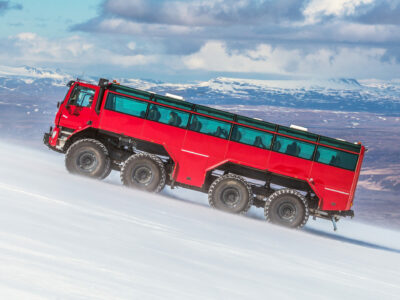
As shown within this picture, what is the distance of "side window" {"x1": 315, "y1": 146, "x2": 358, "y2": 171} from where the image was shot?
24.7m

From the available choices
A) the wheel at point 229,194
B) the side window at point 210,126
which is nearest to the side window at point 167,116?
the side window at point 210,126

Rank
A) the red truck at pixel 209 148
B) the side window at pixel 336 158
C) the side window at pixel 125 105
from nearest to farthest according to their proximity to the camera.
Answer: the red truck at pixel 209 148, the side window at pixel 125 105, the side window at pixel 336 158

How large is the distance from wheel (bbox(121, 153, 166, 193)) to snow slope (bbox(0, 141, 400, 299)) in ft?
10.8

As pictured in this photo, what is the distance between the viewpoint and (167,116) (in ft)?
80.5

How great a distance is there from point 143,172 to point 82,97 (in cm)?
346

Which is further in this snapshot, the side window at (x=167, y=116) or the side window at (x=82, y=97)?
the side window at (x=82, y=97)

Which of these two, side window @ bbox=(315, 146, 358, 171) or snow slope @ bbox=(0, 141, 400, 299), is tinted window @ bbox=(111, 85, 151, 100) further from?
side window @ bbox=(315, 146, 358, 171)

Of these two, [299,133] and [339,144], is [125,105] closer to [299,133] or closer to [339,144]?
[299,133]

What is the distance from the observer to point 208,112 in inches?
964

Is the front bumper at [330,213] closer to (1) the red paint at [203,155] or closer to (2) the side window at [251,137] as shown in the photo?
(1) the red paint at [203,155]

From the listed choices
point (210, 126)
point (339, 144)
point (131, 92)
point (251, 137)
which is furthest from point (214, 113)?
point (339, 144)

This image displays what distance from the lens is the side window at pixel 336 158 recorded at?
24.7m

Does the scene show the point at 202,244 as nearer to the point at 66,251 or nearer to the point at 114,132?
the point at 66,251

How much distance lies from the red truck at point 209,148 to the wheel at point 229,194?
3cm
